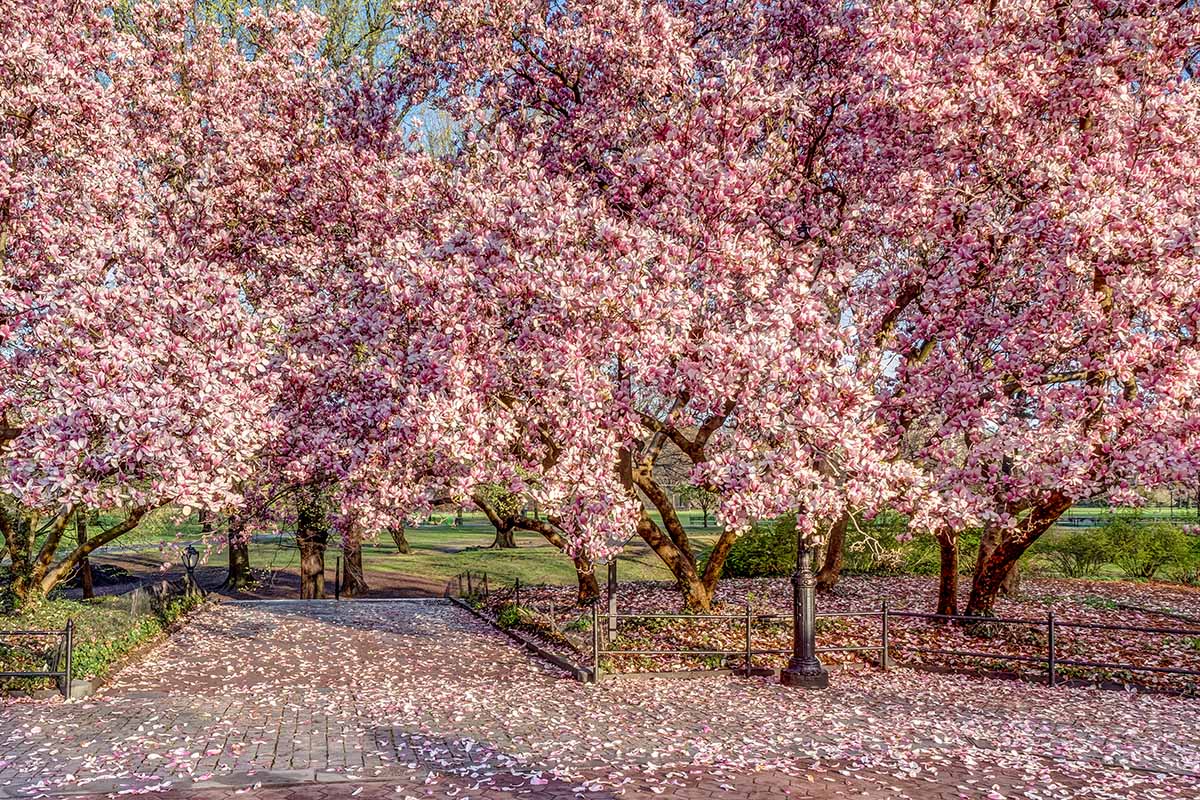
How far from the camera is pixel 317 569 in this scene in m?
33.2

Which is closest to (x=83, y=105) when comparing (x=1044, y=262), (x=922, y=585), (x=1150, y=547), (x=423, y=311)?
(x=423, y=311)

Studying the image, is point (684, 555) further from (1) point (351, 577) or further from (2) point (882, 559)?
(1) point (351, 577)

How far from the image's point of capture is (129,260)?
1337cm

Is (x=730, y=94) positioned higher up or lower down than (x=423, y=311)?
higher up

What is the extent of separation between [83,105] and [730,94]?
33.3 feet

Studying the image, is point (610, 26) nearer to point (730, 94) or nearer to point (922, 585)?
point (730, 94)

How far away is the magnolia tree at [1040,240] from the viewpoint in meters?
12.7

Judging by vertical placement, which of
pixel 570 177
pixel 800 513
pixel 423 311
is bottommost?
pixel 800 513

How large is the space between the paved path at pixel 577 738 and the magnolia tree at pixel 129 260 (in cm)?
286

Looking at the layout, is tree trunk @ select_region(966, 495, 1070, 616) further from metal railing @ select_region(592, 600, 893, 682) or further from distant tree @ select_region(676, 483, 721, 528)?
distant tree @ select_region(676, 483, 721, 528)

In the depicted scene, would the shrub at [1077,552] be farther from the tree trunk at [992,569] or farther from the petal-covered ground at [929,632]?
the tree trunk at [992,569]

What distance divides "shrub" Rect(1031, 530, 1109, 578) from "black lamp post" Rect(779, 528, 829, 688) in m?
19.5

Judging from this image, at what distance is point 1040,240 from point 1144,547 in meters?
19.5

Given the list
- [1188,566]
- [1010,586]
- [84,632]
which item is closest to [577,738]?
[84,632]
